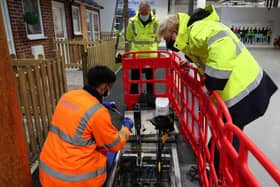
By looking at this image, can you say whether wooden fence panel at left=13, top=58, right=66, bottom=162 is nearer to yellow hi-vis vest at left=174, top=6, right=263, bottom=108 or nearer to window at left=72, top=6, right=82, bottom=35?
yellow hi-vis vest at left=174, top=6, right=263, bottom=108

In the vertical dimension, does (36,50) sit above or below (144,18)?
below

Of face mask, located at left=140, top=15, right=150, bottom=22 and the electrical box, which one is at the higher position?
face mask, located at left=140, top=15, right=150, bottom=22

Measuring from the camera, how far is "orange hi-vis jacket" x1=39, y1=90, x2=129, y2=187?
1.48 metres

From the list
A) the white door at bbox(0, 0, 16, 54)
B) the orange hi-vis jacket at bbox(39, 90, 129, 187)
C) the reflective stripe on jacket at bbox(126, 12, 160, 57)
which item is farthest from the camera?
the white door at bbox(0, 0, 16, 54)

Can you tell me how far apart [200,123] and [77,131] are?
1092 mm

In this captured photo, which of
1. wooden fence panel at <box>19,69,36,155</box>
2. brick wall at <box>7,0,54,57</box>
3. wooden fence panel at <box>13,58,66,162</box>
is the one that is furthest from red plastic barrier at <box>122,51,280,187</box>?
brick wall at <box>7,0,54,57</box>

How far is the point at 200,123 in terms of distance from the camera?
1953 mm

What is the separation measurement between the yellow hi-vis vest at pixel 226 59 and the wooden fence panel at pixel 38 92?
192cm

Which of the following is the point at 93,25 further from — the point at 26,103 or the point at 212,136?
the point at 212,136

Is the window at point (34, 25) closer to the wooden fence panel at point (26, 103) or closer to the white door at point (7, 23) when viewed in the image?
the white door at point (7, 23)

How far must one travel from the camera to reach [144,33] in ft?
13.4

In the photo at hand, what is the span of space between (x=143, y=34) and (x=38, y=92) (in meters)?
2.24

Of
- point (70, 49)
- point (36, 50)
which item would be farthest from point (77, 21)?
point (36, 50)

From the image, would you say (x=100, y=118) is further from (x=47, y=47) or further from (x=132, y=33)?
(x=47, y=47)
